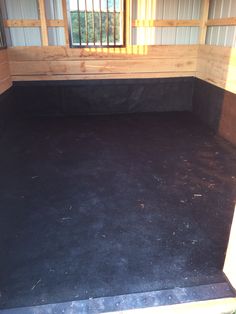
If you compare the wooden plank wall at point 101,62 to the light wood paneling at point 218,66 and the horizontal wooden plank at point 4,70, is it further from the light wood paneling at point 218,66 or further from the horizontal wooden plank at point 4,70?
the light wood paneling at point 218,66

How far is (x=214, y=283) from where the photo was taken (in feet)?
5.15

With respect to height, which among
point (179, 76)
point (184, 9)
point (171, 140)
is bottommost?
point (171, 140)

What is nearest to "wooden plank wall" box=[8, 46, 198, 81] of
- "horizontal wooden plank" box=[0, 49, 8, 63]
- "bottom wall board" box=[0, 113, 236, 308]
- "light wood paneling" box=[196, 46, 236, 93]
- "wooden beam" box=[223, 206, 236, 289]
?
"horizontal wooden plank" box=[0, 49, 8, 63]

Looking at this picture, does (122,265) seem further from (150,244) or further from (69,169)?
(69,169)

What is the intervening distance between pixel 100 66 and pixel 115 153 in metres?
1.79

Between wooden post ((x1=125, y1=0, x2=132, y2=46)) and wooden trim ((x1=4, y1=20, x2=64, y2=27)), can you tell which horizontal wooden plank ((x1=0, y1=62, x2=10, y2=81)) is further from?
wooden post ((x1=125, y1=0, x2=132, y2=46))

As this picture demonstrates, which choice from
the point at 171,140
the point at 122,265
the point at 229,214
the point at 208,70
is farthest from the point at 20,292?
the point at 208,70

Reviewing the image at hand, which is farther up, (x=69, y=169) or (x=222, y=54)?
(x=222, y=54)

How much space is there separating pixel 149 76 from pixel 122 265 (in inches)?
139

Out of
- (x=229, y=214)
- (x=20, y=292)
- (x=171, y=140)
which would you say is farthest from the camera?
(x=171, y=140)

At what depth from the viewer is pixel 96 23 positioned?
14.2 ft

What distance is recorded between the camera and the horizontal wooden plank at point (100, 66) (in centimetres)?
432

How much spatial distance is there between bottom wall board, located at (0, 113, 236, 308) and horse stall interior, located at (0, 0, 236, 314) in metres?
0.01

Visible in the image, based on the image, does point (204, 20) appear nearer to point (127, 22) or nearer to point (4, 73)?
point (127, 22)
